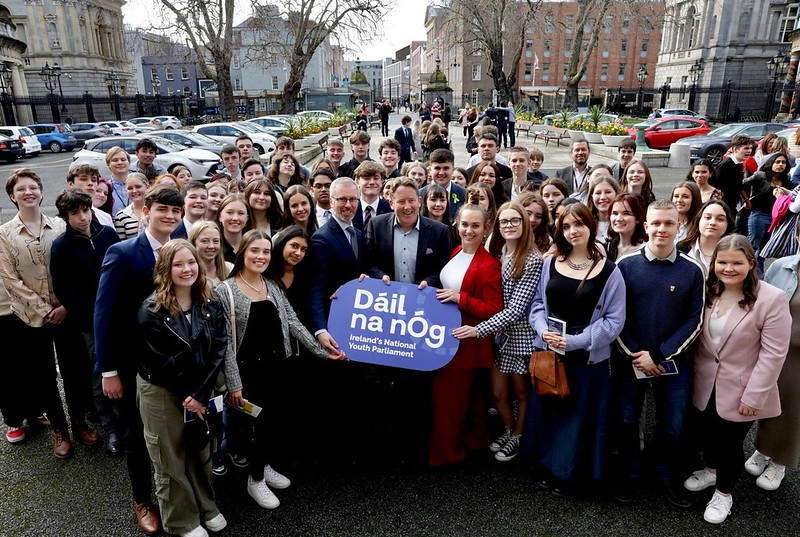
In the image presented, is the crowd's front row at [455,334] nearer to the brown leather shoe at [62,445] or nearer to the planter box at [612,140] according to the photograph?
the brown leather shoe at [62,445]

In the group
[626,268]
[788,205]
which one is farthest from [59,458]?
[788,205]

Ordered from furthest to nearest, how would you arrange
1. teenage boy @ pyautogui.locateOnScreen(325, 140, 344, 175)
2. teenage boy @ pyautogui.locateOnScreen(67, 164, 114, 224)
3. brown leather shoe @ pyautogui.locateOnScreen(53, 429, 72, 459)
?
1. teenage boy @ pyautogui.locateOnScreen(325, 140, 344, 175)
2. teenage boy @ pyautogui.locateOnScreen(67, 164, 114, 224)
3. brown leather shoe @ pyautogui.locateOnScreen(53, 429, 72, 459)

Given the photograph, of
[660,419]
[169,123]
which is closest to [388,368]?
[660,419]

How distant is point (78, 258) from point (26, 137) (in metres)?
30.7

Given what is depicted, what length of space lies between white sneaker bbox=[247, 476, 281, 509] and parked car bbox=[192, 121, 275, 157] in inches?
874

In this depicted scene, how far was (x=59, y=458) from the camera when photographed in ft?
14.0

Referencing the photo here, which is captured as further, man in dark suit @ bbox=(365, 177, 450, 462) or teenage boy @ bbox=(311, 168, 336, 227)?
teenage boy @ bbox=(311, 168, 336, 227)

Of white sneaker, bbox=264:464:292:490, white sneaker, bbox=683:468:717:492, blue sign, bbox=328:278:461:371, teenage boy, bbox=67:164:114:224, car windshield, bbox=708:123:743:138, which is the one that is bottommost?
white sneaker, bbox=264:464:292:490

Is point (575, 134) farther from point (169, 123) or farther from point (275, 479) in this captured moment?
point (169, 123)

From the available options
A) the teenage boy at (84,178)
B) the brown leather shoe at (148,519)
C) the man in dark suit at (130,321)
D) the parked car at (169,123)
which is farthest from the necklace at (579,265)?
the parked car at (169,123)

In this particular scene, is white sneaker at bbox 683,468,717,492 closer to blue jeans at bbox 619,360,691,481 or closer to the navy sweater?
blue jeans at bbox 619,360,691,481

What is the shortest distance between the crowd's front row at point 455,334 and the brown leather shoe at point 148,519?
1 centimetres

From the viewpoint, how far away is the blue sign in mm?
3777

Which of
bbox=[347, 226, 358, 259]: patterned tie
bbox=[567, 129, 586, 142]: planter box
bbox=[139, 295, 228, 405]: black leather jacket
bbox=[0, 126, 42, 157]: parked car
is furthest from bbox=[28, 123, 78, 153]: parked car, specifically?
bbox=[139, 295, 228, 405]: black leather jacket
